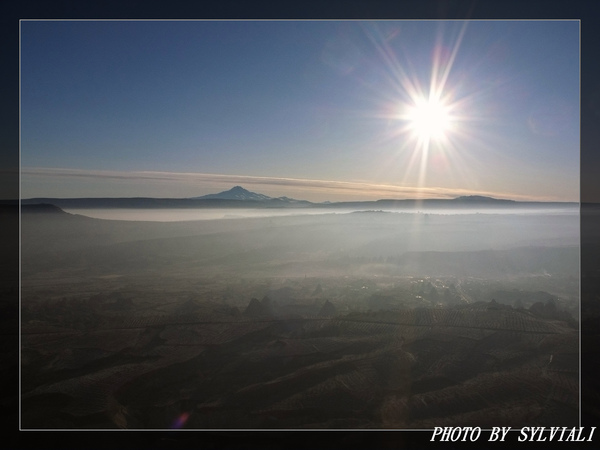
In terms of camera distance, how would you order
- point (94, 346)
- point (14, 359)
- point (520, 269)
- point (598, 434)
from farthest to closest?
1. point (520, 269)
2. point (94, 346)
3. point (14, 359)
4. point (598, 434)

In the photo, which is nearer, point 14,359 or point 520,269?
point 14,359

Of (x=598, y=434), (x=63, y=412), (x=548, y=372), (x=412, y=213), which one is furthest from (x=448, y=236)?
(x=63, y=412)

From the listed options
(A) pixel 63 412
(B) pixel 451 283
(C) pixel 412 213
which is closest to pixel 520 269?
(B) pixel 451 283

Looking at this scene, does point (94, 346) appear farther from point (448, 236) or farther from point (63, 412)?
point (448, 236)

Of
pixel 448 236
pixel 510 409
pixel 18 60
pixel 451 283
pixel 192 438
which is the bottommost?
pixel 192 438

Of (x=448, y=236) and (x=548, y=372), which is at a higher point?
(x=448, y=236)

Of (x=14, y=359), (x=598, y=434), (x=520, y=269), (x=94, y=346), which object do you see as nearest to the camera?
(x=598, y=434)

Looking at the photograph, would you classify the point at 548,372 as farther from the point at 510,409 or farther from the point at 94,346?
the point at 94,346
